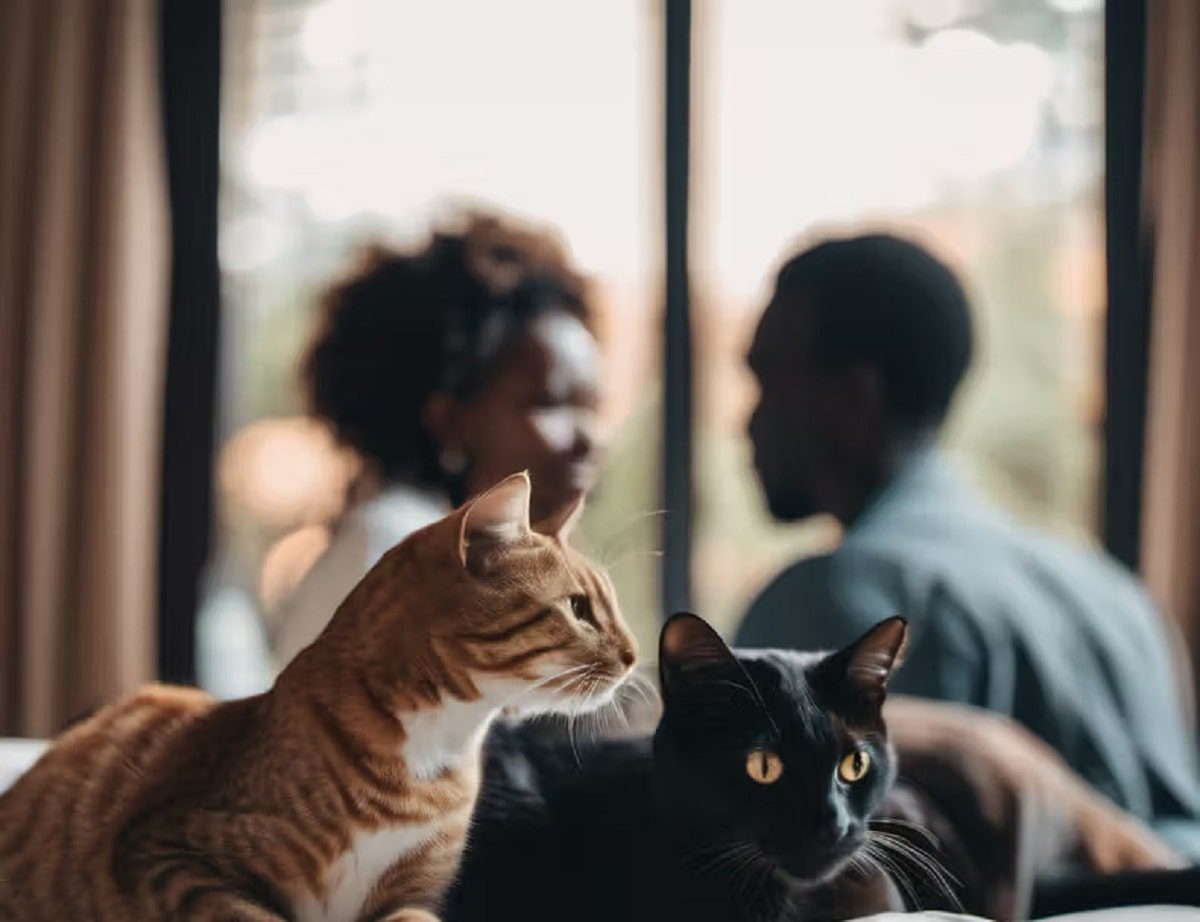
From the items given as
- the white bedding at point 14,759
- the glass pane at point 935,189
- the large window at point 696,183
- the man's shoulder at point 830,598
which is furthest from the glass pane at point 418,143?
the white bedding at point 14,759

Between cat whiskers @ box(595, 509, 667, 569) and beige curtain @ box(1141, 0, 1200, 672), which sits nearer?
cat whiskers @ box(595, 509, 667, 569)

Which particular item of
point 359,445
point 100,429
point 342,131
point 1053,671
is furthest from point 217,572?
point 1053,671

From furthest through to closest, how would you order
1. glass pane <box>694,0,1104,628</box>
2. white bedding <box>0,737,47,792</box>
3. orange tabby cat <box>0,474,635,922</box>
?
glass pane <box>694,0,1104,628</box>
white bedding <box>0,737,47,792</box>
orange tabby cat <box>0,474,635,922</box>

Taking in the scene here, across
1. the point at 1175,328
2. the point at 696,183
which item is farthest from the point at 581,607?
the point at 696,183

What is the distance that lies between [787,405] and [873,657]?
0.55m

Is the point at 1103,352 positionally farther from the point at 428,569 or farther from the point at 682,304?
the point at 428,569

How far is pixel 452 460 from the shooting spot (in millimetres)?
1086

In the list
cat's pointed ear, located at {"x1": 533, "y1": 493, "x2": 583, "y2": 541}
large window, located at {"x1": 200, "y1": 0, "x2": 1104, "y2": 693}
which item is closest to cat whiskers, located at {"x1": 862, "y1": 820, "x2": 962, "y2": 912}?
cat's pointed ear, located at {"x1": 533, "y1": 493, "x2": 583, "y2": 541}

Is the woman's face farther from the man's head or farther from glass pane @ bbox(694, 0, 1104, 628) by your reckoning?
glass pane @ bbox(694, 0, 1104, 628)

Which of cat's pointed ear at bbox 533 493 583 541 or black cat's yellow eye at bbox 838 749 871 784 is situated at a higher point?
cat's pointed ear at bbox 533 493 583 541

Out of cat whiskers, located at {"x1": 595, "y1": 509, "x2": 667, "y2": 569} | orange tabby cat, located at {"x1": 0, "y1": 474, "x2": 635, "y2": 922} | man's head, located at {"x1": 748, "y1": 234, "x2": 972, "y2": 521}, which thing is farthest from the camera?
man's head, located at {"x1": 748, "y1": 234, "x2": 972, "y2": 521}

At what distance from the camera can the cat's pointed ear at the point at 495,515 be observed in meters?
0.75

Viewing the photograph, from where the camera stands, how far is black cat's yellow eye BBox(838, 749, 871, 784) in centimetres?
79

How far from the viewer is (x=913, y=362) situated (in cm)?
130
